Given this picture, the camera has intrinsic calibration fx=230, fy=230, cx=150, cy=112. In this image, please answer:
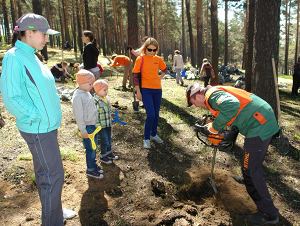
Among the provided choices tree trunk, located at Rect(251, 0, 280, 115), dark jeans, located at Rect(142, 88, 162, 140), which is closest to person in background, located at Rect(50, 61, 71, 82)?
dark jeans, located at Rect(142, 88, 162, 140)

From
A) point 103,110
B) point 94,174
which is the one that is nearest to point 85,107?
point 103,110

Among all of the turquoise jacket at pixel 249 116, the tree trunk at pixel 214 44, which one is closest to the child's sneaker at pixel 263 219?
the turquoise jacket at pixel 249 116

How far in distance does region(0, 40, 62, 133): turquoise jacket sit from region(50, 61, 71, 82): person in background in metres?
8.89

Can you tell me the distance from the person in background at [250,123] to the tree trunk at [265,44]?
2657mm

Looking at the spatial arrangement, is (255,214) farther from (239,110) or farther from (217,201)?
(239,110)

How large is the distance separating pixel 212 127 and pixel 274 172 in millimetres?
2242

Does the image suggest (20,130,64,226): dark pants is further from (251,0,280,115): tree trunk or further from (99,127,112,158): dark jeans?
(251,0,280,115): tree trunk

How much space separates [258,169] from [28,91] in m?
2.78

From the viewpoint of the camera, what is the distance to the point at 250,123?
281 centimetres

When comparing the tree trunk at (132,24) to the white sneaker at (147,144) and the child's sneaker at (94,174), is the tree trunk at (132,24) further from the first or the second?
the child's sneaker at (94,174)

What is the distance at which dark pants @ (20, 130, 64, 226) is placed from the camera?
2283 millimetres

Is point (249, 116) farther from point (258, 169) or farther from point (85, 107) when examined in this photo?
point (85, 107)

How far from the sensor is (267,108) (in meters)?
2.80

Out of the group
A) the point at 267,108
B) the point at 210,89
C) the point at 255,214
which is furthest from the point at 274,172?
the point at 210,89
